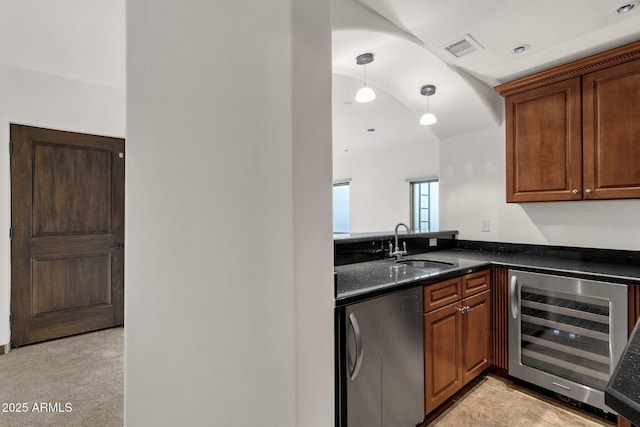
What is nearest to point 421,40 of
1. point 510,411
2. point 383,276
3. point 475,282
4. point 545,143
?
point 545,143

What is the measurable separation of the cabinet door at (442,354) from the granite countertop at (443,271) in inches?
9.1

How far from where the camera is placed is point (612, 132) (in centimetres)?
221

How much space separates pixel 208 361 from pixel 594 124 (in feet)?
9.10

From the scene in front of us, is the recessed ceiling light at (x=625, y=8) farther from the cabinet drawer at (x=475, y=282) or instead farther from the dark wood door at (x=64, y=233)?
the dark wood door at (x=64, y=233)

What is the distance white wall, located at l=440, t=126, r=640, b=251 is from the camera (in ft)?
8.11

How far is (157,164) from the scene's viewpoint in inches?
57.5

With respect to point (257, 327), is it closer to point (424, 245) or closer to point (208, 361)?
point (208, 361)

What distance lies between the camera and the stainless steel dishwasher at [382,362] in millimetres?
1411

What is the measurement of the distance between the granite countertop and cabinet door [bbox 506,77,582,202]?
50 cm

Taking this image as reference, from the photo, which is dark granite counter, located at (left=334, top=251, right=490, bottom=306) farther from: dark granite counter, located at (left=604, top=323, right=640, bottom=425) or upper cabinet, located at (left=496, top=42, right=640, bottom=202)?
dark granite counter, located at (left=604, top=323, right=640, bottom=425)

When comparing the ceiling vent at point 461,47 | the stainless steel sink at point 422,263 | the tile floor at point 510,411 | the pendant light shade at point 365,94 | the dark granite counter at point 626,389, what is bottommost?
the tile floor at point 510,411

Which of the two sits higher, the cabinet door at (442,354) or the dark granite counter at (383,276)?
the dark granite counter at (383,276)

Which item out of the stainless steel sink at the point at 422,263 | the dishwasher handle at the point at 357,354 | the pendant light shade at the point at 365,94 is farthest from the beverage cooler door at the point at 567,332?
the pendant light shade at the point at 365,94

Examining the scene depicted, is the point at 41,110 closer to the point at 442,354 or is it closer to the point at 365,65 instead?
the point at 365,65
